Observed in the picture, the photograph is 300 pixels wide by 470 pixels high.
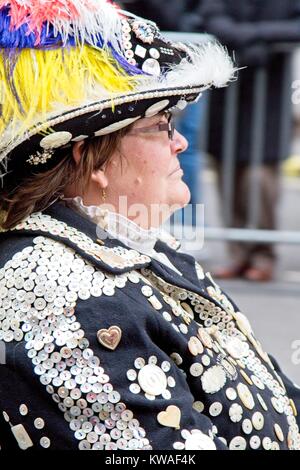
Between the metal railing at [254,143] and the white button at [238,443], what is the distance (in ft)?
10.5

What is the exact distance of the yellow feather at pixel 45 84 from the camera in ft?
6.89

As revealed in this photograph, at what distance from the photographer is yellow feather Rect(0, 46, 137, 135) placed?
210cm

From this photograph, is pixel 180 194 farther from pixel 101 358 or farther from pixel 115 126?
pixel 101 358

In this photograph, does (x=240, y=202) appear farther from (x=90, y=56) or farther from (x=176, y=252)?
(x=90, y=56)

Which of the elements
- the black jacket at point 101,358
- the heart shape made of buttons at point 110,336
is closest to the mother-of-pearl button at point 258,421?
the black jacket at point 101,358

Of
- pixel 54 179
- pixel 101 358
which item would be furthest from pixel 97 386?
pixel 54 179

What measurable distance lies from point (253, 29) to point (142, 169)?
3077mm

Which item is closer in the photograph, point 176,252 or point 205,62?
point 205,62

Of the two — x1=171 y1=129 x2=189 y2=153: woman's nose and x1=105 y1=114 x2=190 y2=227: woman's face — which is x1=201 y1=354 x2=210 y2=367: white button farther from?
x1=171 y1=129 x2=189 y2=153: woman's nose

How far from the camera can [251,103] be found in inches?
217

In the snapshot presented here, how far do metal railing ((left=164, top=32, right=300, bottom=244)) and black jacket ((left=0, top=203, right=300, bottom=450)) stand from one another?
3.14m

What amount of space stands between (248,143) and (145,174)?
3.30 m
